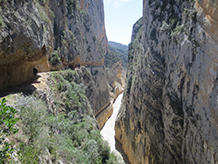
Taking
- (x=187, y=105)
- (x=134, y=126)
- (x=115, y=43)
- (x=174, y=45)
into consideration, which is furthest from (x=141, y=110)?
(x=115, y=43)

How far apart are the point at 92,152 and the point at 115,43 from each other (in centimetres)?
13989

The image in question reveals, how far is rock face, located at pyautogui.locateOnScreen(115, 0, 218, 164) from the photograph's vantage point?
8.75 metres

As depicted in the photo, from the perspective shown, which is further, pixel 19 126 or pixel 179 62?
pixel 179 62

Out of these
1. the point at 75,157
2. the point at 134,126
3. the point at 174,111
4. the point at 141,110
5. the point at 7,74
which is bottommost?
the point at 134,126

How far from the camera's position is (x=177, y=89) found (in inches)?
487

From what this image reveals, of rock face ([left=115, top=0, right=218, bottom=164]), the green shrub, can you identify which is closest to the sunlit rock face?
the green shrub

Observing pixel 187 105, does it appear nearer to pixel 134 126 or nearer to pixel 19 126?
pixel 134 126

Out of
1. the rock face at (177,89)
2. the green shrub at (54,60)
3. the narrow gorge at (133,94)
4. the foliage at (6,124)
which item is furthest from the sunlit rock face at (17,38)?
the rock face at (177,89)

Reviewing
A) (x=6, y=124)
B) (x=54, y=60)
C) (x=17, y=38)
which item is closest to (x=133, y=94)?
(x=54, y=60)

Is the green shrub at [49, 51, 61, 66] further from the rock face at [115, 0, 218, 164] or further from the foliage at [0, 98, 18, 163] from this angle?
the foliage at [0, 98, 18, 163]

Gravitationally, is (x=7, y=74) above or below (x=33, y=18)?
below

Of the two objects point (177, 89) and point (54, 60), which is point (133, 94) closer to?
point (177, 89)

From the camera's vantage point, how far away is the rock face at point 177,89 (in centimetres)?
875

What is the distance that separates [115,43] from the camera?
13825 cm
